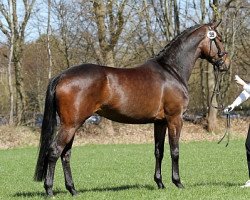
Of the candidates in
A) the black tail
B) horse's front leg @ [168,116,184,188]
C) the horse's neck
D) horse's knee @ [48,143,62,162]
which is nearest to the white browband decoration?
the horse's neck

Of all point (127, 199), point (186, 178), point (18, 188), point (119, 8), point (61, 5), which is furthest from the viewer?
point (61, 5)

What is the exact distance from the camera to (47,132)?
8352 mm

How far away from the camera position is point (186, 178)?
38.5ft

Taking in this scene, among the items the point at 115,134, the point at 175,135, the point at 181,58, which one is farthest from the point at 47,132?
the point at 115,134

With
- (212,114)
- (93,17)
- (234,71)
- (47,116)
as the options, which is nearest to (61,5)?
(93,17)

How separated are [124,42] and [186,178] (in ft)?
71.8

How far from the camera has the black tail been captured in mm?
8273

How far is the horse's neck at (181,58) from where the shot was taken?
908 cm

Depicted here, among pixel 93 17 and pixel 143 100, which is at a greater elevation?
pixel 93 17

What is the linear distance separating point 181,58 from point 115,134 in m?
21.3

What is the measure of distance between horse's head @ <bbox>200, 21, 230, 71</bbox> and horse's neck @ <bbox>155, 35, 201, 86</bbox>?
0.17m

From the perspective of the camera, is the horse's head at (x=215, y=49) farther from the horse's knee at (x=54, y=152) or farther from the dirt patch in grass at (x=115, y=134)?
the dirt patch in grass at (x=115, y=134)

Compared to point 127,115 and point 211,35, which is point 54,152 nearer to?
point 127,115

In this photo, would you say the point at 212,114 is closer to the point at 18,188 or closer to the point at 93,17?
the point at 93,17
